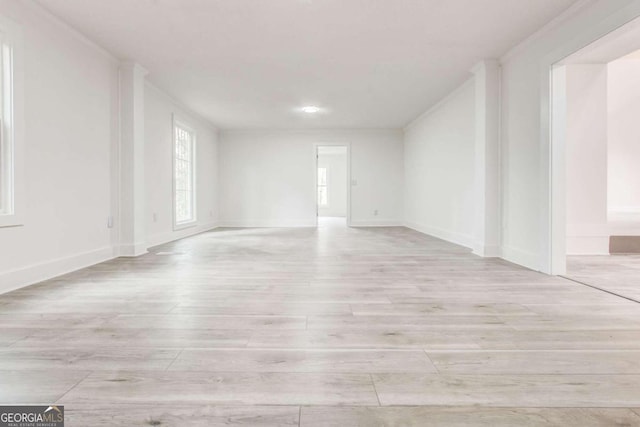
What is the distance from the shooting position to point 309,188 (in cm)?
968

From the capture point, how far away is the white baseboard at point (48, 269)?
2873 mm

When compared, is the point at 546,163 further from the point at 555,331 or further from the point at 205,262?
the point at 205,262

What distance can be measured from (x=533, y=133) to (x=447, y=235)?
2.92 m

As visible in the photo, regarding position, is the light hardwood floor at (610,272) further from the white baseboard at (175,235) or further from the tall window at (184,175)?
the tall window at (184,175)

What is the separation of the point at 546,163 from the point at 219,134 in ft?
25.0

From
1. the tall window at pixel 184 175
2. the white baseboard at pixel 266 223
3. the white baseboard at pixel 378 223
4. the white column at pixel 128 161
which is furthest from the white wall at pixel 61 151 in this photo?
the white baseboard at pixel 378 223

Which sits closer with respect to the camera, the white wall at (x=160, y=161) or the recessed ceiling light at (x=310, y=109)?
the white wall at (x=160, y=161)

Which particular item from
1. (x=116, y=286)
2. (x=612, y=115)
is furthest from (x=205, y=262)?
(x=612, y=115)

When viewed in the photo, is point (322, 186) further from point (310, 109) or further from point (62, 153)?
point (62, 153)

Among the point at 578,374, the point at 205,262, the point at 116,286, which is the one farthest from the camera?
the point at 205,262

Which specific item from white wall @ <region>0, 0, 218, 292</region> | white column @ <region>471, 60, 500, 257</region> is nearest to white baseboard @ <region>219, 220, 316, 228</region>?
white wall @ <region>0, 0, 218, 292</region>

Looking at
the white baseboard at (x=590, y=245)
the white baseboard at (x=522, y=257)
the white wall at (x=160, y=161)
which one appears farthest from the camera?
the white wall at (x=160, y=161)

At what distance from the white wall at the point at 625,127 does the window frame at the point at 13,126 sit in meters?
6.54

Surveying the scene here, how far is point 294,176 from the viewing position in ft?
31.7
